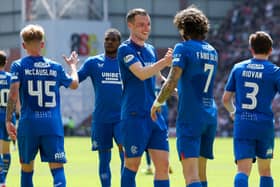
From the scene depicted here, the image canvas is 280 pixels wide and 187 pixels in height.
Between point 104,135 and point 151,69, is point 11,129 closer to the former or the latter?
point 151,69

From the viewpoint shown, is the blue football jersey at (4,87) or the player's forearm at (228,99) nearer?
the player's forearm at (228,99)

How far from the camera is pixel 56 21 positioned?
156ft

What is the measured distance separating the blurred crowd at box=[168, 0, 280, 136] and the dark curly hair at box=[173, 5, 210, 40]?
35.1 meters

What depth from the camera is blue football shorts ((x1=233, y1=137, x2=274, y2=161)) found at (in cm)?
976

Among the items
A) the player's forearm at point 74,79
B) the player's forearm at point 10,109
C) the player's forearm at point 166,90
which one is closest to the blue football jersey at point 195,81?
Result: the player's forearm at point 166,90

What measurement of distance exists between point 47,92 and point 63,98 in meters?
38.6

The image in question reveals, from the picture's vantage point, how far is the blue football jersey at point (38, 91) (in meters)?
9.81

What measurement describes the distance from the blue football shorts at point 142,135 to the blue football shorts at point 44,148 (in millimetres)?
820

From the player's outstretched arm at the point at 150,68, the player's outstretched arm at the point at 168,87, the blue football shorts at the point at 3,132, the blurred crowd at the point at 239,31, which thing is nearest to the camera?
the player's outstretched arm at the point at 168,87

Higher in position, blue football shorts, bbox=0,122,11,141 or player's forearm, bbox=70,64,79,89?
player's forearm, bbox=70,64,79,89

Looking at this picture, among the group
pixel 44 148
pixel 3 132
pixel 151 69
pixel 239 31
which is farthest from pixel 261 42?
pixel 239 31

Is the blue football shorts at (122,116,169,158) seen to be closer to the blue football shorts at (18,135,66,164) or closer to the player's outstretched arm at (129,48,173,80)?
the player's outstretched arm at (129,48,173,80)

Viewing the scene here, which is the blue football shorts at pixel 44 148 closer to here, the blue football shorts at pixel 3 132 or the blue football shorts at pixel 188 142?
the blue football shorts at pixel 188 142

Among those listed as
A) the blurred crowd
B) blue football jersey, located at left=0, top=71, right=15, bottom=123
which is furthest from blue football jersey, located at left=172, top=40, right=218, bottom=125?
the blurred crowd
